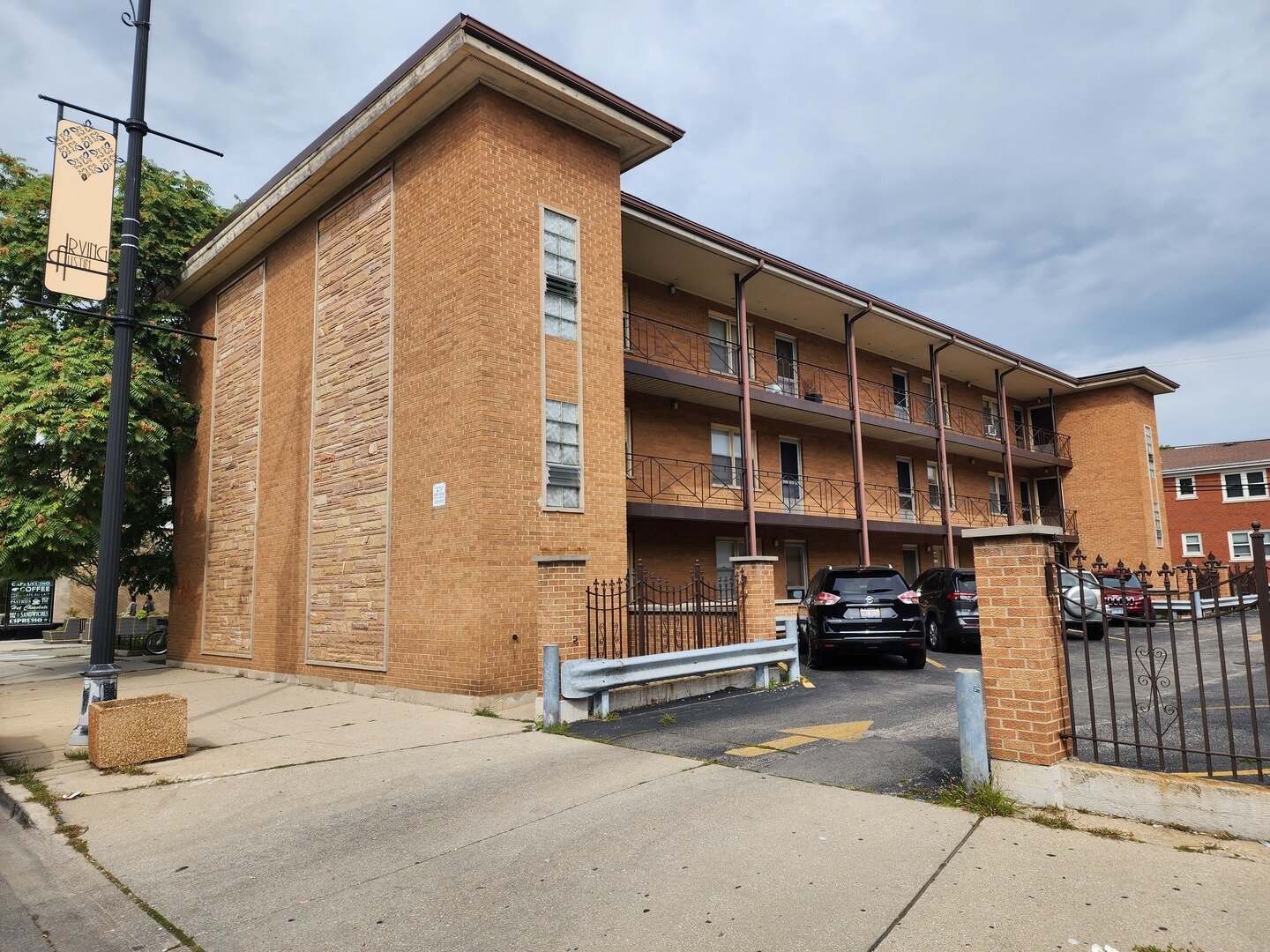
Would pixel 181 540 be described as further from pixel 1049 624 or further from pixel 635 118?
pixel 1049 624

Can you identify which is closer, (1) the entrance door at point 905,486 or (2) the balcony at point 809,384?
(2) the balcony at point 809,384

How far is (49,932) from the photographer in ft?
13.0

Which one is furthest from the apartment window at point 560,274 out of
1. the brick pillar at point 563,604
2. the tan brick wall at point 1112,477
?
the tan brick wall at point 1112,477

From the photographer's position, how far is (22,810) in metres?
5.97

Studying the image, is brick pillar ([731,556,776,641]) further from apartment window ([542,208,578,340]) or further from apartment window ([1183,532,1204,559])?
apartment window ([1183,532,1204,559])

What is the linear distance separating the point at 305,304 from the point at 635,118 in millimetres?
6971

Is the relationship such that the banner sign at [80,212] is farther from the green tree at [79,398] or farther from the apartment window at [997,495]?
the apartment window at [997,495]

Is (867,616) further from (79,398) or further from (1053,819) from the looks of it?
(79,398)

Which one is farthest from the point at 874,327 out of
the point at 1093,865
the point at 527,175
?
the point at 1093,865

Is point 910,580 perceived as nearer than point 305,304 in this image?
No

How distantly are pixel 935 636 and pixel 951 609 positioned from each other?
42.0 inches

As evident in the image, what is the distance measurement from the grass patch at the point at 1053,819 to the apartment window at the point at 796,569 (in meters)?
15.8

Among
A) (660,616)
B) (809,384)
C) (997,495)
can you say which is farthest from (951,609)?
(997,495)

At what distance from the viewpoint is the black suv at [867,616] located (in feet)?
39.8
